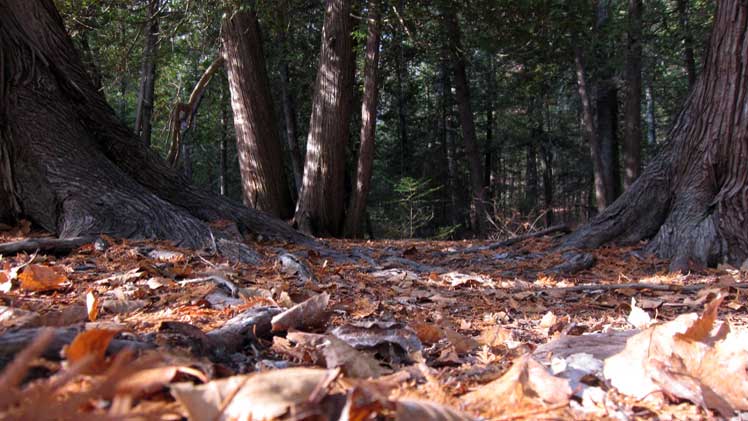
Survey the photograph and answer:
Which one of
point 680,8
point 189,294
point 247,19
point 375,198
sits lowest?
point 189,294

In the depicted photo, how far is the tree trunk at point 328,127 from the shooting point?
7664mm

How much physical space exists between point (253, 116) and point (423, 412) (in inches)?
294

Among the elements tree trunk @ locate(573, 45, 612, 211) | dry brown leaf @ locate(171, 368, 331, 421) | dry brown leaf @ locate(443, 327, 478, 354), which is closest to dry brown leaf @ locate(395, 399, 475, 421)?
dry brown leaf @ locate(171, 368, 331, 421)

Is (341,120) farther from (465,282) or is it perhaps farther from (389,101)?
(389,101)

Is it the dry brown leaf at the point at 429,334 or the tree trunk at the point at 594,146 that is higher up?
the tree trunk at the point at 594,146

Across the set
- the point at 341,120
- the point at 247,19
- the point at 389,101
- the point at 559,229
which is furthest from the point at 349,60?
the point at 389,101

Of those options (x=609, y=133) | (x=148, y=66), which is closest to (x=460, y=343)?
(x=148, y=66)

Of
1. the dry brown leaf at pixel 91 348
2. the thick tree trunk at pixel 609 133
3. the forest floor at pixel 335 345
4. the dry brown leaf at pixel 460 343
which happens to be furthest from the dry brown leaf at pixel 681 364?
the thick tree trunk at pixel 609 133

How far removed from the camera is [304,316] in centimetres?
172

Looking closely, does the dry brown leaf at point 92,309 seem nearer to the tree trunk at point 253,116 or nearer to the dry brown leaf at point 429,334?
the dry brown leaf at point 429,334

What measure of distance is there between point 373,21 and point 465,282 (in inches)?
188

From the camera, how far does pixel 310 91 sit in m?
14.6

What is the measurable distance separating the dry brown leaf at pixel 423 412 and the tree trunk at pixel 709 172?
3968mm

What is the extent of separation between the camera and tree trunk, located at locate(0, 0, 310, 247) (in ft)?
11.7
